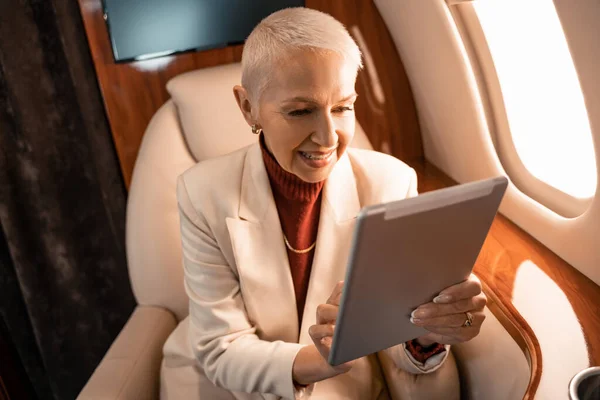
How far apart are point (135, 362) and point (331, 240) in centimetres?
59

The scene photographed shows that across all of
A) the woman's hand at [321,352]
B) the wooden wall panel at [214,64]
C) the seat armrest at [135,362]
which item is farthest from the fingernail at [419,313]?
the wooden wall panel at [214,64]

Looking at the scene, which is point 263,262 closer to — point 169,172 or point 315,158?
point 315,158

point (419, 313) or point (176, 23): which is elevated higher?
point (176, 23)

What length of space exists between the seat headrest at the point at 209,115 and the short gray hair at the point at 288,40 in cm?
55

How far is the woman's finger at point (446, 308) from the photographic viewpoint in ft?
2.92

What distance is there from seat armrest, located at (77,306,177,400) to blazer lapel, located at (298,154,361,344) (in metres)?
0.43

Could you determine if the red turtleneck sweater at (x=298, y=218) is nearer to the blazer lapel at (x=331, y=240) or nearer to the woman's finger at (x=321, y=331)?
the blazer lapel at (x=331, y=240)

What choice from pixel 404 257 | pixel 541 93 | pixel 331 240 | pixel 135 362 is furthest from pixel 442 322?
pixel 135 362

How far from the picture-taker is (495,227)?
142cm

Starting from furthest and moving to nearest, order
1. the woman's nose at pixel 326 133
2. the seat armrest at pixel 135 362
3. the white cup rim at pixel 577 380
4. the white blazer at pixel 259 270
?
the seat armrest at pixel 135 362
the white blazer at pixel 259 270
the woman's nose at pixel 326 133
the white cup rim at pixel 577 380

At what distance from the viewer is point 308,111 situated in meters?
1.00

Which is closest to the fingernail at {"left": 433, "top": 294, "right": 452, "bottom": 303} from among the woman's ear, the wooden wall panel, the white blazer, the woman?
the woman

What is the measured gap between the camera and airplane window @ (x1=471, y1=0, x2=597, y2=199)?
1.17 meters

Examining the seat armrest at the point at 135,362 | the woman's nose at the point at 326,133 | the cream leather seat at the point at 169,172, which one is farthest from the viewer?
the cream leather seat at the point at 169,172
